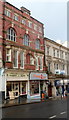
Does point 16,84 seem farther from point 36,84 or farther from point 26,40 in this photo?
point 26,40

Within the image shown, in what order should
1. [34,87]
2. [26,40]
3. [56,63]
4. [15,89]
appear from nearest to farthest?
[15,89] → [26,40] → [34,87] → [56,63]

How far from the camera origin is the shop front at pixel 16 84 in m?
23.3

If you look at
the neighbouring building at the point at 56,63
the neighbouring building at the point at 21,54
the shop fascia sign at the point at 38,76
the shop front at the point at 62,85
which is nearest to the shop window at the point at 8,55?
the neighbouring building at the point at 21,54

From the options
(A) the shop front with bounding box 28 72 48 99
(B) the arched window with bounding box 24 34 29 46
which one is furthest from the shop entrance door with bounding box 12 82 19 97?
(B) the arched window with bounding box 24 34 29 46

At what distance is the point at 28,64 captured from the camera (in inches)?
1067

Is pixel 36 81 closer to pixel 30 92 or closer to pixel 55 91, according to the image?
pixel 30 92

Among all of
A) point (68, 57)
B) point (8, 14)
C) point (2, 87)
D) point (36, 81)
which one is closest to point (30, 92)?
point (36, 81)

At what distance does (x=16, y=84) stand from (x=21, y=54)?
4.29 metres

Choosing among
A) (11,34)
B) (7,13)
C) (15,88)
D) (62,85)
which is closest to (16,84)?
(15,88)

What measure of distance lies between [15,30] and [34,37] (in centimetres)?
517

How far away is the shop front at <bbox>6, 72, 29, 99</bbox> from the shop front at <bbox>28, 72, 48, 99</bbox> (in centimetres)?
112

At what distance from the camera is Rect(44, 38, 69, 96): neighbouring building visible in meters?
33.3

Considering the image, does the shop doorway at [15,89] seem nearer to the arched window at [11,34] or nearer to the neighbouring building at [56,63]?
the arched window at [11,34]

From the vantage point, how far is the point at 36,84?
2898 cm
